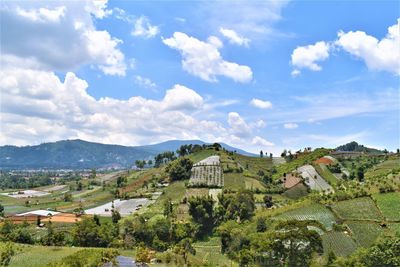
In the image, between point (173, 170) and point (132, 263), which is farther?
point (173, 170)

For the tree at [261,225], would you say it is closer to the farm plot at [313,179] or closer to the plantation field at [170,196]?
the plantation field at [170,196]

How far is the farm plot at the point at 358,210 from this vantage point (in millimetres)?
Result: 69250

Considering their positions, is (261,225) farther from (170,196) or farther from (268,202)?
(170,196)

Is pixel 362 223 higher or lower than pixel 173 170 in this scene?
lower

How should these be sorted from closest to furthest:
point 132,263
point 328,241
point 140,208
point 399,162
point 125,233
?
1. point 132,263
2. point 328,241
3. point 125,233
4. point 140,208
5. point 399,162

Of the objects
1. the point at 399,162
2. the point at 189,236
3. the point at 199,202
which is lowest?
the point at 189,236

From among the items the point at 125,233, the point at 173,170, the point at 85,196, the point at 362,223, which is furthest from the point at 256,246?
the point at 85,196

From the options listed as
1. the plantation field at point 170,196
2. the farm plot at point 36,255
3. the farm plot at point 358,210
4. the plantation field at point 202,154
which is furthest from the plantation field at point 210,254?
the plantation field at point 202,154

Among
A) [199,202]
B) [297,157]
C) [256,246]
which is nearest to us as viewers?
[256,246]

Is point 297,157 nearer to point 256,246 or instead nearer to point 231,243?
point 231,243

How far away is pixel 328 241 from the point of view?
6156cm

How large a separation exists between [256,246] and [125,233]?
27.4 metres

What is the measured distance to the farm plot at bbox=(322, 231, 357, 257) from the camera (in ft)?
190

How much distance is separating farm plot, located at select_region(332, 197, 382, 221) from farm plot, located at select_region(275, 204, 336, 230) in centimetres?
171
